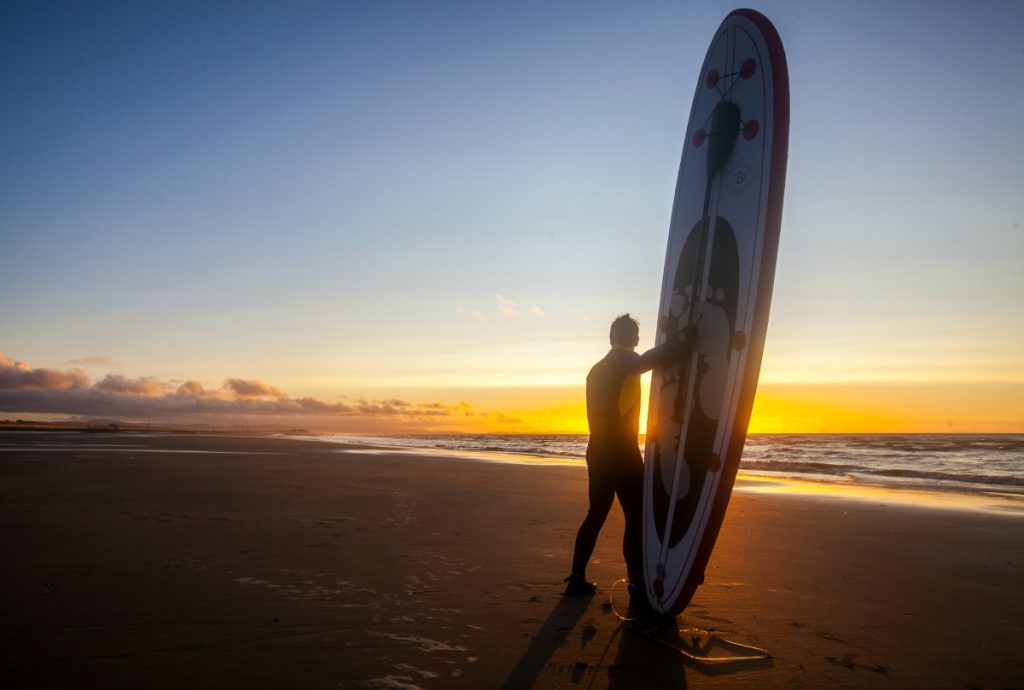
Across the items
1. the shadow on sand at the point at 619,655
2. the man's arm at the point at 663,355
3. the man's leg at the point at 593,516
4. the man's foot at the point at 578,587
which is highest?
the man's arm at the point at 663,355

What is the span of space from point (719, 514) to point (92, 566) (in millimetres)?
3881

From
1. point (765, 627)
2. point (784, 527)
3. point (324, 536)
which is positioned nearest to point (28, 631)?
point (324, 536)

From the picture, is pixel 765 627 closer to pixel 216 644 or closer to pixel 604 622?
pixel 604 622

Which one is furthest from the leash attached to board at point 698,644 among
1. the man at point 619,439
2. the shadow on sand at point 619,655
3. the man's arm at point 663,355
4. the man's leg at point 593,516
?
the man's arm at point 663,355

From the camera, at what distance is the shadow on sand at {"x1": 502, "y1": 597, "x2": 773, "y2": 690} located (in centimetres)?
280

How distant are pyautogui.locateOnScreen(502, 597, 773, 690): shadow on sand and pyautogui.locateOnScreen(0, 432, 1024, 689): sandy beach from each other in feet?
0.04

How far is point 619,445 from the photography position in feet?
13.0

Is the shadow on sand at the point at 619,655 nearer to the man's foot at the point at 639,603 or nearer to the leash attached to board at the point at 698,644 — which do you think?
the leash attached to board at the point at 698,644

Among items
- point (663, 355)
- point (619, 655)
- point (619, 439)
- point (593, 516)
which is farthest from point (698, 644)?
point (663, 355)

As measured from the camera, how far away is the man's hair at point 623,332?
4.03 metres

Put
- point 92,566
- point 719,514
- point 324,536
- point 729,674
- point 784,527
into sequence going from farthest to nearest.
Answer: point 784,527 → point 324,536 → point 92,566 → point 719,514 → point 729,674

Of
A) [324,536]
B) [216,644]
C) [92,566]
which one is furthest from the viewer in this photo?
[324,536]

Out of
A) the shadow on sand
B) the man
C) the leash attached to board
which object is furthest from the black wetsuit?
the shadow on sand

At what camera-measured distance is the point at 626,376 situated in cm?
392
